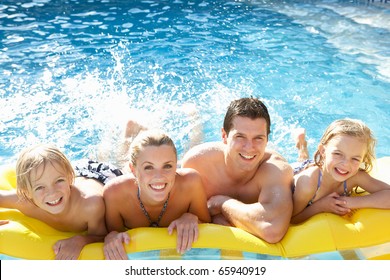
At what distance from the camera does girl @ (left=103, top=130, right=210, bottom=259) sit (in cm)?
288

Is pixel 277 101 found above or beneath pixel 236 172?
beneath

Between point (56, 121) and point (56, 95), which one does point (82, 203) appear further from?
point (56, 95)

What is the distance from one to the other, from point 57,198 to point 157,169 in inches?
26.6

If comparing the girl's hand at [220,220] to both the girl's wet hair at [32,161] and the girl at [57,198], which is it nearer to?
the girl at [57,198]

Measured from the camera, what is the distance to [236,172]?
11.2 ft

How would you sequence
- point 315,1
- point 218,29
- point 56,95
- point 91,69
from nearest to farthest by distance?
point 56,95
point 91,69
point 218,29
point 315,1

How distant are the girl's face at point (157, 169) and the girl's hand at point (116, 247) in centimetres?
32

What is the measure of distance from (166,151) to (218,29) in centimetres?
617

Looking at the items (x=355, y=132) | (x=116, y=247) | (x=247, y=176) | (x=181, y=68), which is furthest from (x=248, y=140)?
(x=181, y=68)

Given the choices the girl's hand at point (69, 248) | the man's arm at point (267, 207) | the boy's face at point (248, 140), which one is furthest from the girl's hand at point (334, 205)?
the girl's hand at point (69, 248)

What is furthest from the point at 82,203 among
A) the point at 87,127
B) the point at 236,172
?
the point at 87,127

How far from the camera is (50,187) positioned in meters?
2.92

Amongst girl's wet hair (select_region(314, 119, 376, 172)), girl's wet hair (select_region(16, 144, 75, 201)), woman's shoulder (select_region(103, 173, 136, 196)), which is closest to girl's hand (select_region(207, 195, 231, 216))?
woman's shoulder (select_region(103, 173, 136, 196))
